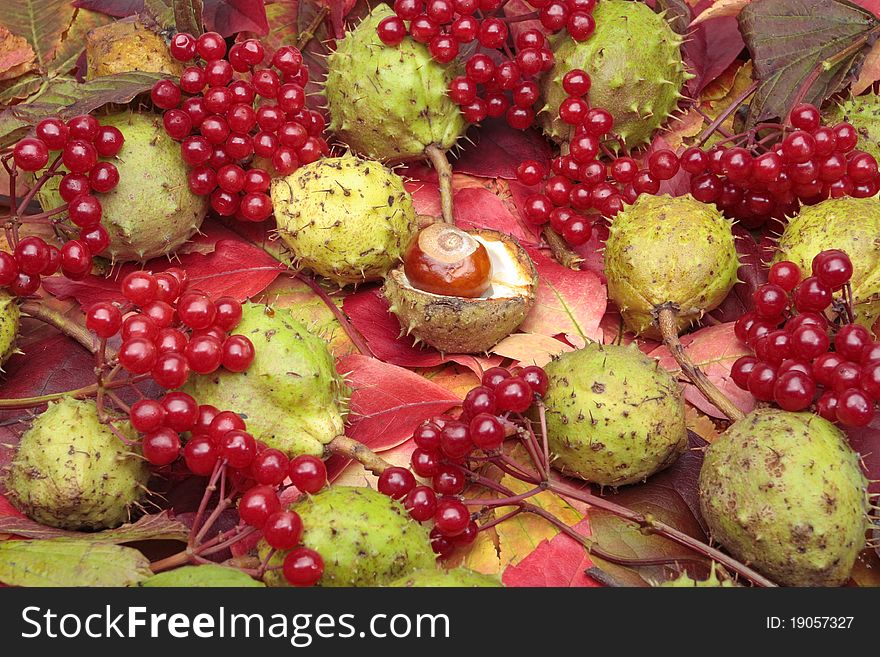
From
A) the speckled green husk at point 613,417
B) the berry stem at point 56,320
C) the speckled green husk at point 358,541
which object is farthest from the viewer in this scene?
the berry stem at point 56,320

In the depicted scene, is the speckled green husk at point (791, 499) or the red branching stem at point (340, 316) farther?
the red branching stem at point (340, 316)

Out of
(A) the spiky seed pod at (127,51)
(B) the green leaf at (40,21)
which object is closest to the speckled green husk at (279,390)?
(A) the spiky seed pod at (127,51)

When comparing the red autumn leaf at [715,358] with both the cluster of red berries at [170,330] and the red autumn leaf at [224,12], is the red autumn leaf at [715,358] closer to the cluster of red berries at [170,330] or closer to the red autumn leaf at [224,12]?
the cluster of red berries at [170,330]

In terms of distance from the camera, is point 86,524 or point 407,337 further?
point 407,337

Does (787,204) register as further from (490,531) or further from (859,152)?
(490,531)

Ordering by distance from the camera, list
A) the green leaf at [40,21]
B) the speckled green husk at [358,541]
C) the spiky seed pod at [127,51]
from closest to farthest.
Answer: the speckled green husk at [358,541], the spiky seed pod at [127,51], the green leaf at [40,21]

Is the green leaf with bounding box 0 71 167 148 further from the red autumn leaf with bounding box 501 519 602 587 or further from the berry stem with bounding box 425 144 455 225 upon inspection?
the red autumn leaf with bounding box 501 519 602 587

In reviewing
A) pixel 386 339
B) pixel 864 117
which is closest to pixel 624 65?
pixel 864 117

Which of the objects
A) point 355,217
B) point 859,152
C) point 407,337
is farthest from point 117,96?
point 859,152
